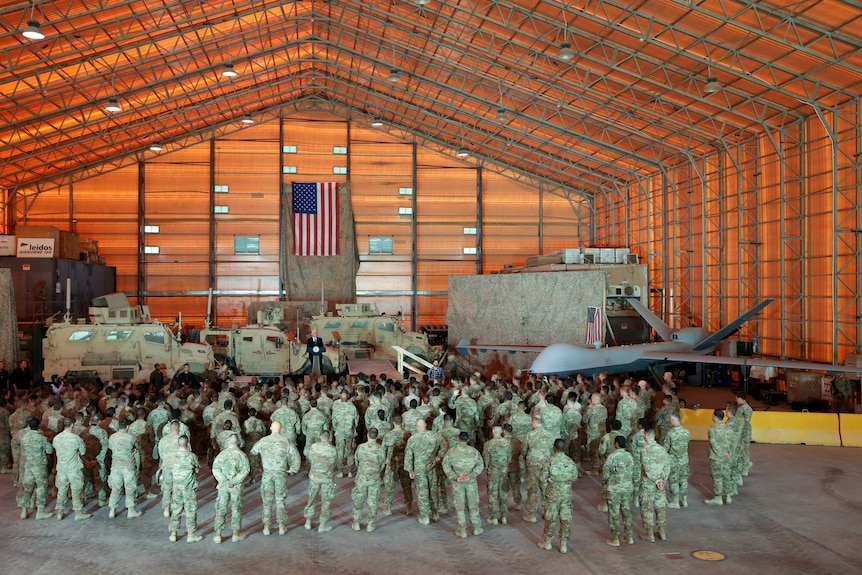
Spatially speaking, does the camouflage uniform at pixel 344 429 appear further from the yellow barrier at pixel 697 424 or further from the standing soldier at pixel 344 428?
the yellow barrier at pixel 697 424

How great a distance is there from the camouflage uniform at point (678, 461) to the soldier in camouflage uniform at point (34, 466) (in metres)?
9.29

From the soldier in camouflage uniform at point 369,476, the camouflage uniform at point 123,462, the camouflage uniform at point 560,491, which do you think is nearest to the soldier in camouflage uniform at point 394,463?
the soldier in camouflage uniform at point 369,476

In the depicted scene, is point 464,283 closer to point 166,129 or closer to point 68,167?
point 166,129

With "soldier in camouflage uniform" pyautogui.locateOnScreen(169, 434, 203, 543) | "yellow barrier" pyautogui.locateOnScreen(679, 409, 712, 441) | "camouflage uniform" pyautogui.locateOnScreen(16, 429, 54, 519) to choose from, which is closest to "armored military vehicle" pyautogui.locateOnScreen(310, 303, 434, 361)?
"yellow barrier" pyautogui.locateOnScreen(679, 409, 712, 441)

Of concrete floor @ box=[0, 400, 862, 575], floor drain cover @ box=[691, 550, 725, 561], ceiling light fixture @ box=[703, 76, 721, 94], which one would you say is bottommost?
floor drain cover @ box=[691, 550, 725, 561]

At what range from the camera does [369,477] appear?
9.34 meters

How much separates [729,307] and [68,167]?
95.6 ft

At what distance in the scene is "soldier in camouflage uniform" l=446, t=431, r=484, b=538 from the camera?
9039mm

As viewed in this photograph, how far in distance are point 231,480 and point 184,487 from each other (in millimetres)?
659

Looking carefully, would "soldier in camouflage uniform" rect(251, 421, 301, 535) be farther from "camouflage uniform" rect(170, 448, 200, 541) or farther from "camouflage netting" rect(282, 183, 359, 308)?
"camouflage netting" rect(282, 183, 359, 308)

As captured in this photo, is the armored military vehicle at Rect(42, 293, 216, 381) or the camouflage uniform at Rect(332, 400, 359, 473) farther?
the armored military vehicle at Rect(42, 293, 216, 381)

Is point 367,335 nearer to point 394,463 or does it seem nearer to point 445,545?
point 394,463

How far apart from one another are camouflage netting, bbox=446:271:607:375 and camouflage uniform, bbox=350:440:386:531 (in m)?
14.5

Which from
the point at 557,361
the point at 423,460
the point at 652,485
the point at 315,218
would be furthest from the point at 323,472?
the point at 315,218
